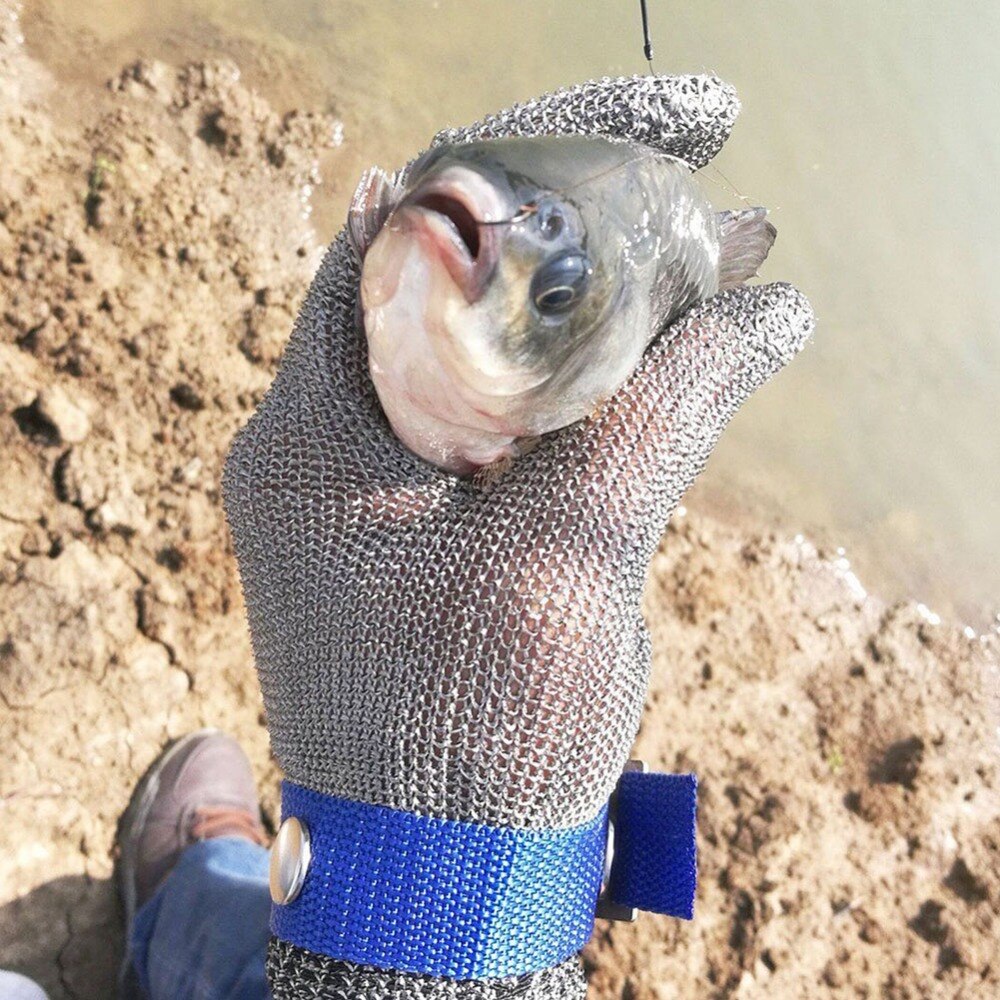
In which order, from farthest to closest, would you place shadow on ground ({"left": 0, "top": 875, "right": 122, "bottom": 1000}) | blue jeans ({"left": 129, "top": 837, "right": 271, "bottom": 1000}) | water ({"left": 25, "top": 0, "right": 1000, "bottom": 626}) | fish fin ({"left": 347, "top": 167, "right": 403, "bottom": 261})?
water ({"left": 25, "top": 0, "right": 1000, "bottom": 626}), shadow on ground ({"left": 0, "top": 875, "right": 122, "bottom": 1000}), blue jeans ({"left": 129, "top": 837, "right": 271, "bottom": 1000}), fish fin ({"left": 347, "top": 167, "right": 403, "bottom": 261})

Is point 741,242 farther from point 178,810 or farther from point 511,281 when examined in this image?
point 178,810

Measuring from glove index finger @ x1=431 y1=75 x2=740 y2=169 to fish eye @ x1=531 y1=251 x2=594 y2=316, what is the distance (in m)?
0.50

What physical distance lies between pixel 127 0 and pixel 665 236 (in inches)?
103

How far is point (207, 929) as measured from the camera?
2.04 m

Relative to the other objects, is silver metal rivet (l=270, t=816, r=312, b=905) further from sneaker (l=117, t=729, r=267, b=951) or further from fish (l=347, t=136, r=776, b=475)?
sneaker (l=117, t=729, r=267, b=951)

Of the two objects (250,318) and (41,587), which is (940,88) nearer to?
(250,318)

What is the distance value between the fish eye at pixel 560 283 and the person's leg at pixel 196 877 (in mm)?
1490

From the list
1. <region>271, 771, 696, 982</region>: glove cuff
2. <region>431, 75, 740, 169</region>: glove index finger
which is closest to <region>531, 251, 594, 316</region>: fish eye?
<region>431, 75, 740, 169</region>: glove index finger

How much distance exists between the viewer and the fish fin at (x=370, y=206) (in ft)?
4.76

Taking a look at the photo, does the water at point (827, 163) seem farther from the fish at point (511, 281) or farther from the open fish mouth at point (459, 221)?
the open fish mouth at point (459, 221)

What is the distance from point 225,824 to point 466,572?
1.41 m

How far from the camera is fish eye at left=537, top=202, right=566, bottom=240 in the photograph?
1240 millimetres

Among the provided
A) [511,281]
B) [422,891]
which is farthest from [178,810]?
[511,281]

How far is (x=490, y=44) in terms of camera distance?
3730 millimetres
